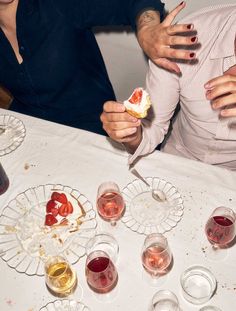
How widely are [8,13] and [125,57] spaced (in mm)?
797

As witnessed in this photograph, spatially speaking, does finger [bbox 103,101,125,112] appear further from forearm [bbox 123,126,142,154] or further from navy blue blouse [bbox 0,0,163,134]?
navy blue blouse [bbox 0,0,163,134]

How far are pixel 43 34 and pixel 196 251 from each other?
1.16 meters

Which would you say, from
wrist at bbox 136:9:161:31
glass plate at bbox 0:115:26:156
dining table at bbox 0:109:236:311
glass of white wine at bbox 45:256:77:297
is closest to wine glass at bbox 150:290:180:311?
dining table at bbox 0:109:236:311

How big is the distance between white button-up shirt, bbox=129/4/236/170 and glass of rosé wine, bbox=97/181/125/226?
0.53 ft

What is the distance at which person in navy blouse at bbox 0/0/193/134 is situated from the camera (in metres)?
1.70

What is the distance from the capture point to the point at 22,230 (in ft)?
4.51

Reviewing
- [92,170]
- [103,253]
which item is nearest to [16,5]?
[92,170]

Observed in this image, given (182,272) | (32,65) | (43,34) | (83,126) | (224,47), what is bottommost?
(83,126)

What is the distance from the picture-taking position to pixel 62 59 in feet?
Answer: 6.01

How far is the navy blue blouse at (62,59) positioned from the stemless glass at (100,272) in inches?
39.0

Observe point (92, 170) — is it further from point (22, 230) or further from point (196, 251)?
point (196, 251)

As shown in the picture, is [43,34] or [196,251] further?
[43,34]

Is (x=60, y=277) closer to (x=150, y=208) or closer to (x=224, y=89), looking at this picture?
(x=150, y=208)

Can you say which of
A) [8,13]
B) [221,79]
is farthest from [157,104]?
[8,13]
